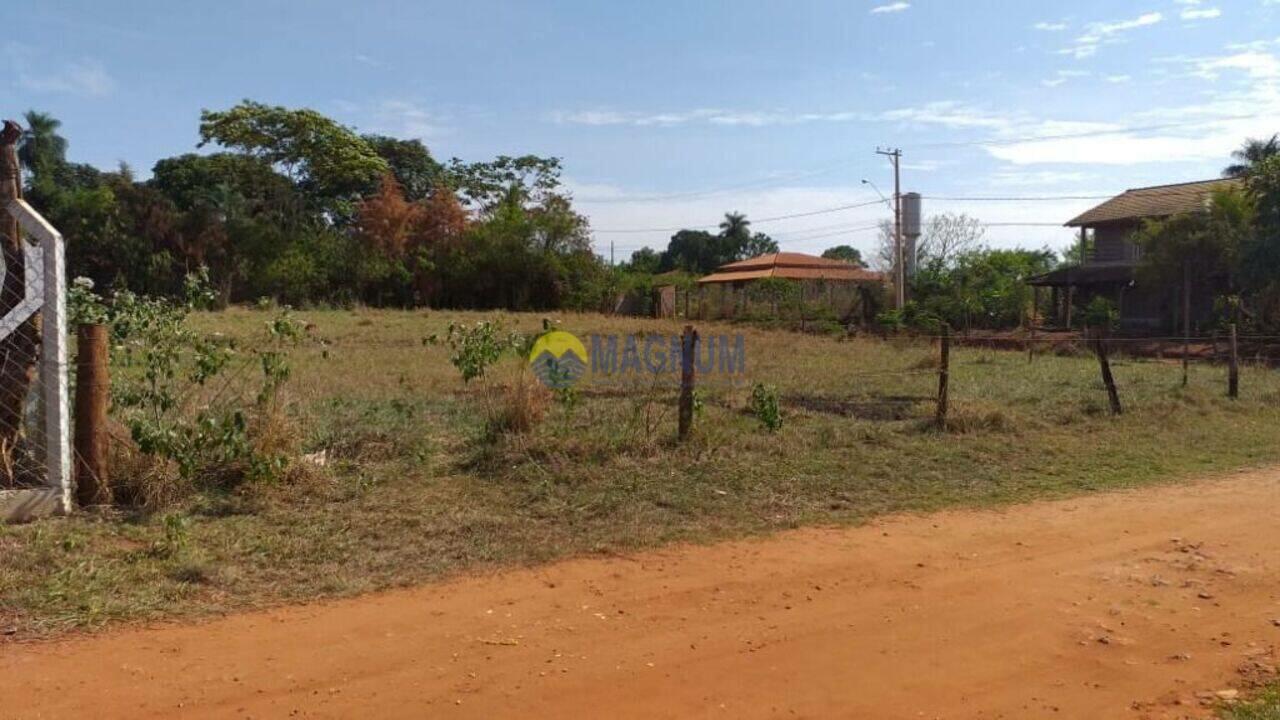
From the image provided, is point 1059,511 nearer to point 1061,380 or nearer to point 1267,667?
point 1267,667

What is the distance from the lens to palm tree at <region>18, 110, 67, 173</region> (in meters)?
48.2

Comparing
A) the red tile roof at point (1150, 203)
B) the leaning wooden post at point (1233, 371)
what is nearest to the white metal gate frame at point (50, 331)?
the leaning wooden post at point (1233, 371)

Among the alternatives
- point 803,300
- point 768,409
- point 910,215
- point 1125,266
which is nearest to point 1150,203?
point 1125,266

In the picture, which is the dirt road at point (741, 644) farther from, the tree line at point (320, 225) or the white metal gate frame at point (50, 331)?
the tree line at point (320, 225)

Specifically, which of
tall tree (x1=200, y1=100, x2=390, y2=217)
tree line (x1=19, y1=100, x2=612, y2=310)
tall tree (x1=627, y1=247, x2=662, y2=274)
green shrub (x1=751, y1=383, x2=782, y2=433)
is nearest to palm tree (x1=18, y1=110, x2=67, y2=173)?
tree line (x1=19, y1=100, x2=612, y2=310)

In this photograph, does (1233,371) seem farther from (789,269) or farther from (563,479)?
(789,269)

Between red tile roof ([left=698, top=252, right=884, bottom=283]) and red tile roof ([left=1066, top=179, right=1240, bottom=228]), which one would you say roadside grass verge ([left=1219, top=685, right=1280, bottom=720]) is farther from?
red tile roof ([left=698, top=252, right=884, bottom=283])

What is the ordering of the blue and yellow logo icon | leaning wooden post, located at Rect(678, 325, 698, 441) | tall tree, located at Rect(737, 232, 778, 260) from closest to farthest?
leaning wooden post, located at Rect(678, 325, 698, 441)
the blue and yellow logo icon
tall tree, located at Rect(737, 232, 778, 260)

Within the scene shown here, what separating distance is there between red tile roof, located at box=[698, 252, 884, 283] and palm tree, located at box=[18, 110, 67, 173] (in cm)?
3438

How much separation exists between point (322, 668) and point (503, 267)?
1345 inches

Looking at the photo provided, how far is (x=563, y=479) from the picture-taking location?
736 cm

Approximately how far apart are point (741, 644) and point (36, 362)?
4.76 metres

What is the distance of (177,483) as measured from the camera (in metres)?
6.25

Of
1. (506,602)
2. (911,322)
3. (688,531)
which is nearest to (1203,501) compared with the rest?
(688,531)
